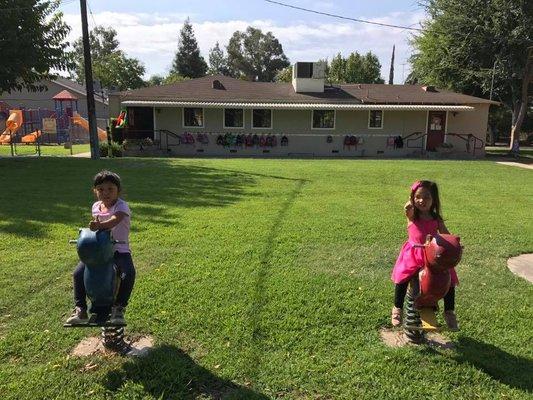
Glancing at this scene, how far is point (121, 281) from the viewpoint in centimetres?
334

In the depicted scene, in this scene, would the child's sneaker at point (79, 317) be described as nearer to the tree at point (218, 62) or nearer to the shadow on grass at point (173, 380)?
the shadow on grass at point (173, 380)

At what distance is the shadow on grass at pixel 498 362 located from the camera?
321 cm

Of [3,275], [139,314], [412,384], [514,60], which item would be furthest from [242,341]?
[514,60]

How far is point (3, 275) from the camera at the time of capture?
16.3ft

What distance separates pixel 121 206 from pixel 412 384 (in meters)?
2.31

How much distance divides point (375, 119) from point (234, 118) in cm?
749

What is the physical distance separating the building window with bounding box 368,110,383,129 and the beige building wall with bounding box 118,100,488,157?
0.19m

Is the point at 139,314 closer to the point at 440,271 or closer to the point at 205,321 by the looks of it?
the point at 205,321

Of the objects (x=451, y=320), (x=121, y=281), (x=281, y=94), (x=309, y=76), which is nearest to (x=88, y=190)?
(x=121, y=281)

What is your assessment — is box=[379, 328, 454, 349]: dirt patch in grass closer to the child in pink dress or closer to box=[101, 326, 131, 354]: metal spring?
the child in pink dress

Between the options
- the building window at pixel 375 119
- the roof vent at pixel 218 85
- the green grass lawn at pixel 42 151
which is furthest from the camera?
the roof vent at pixel 218 85

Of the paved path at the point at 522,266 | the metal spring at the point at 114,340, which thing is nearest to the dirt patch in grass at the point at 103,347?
the metal spring at the point at 114,340

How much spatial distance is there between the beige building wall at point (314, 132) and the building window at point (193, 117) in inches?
8.0

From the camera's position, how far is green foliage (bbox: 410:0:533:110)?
24.1 metres
